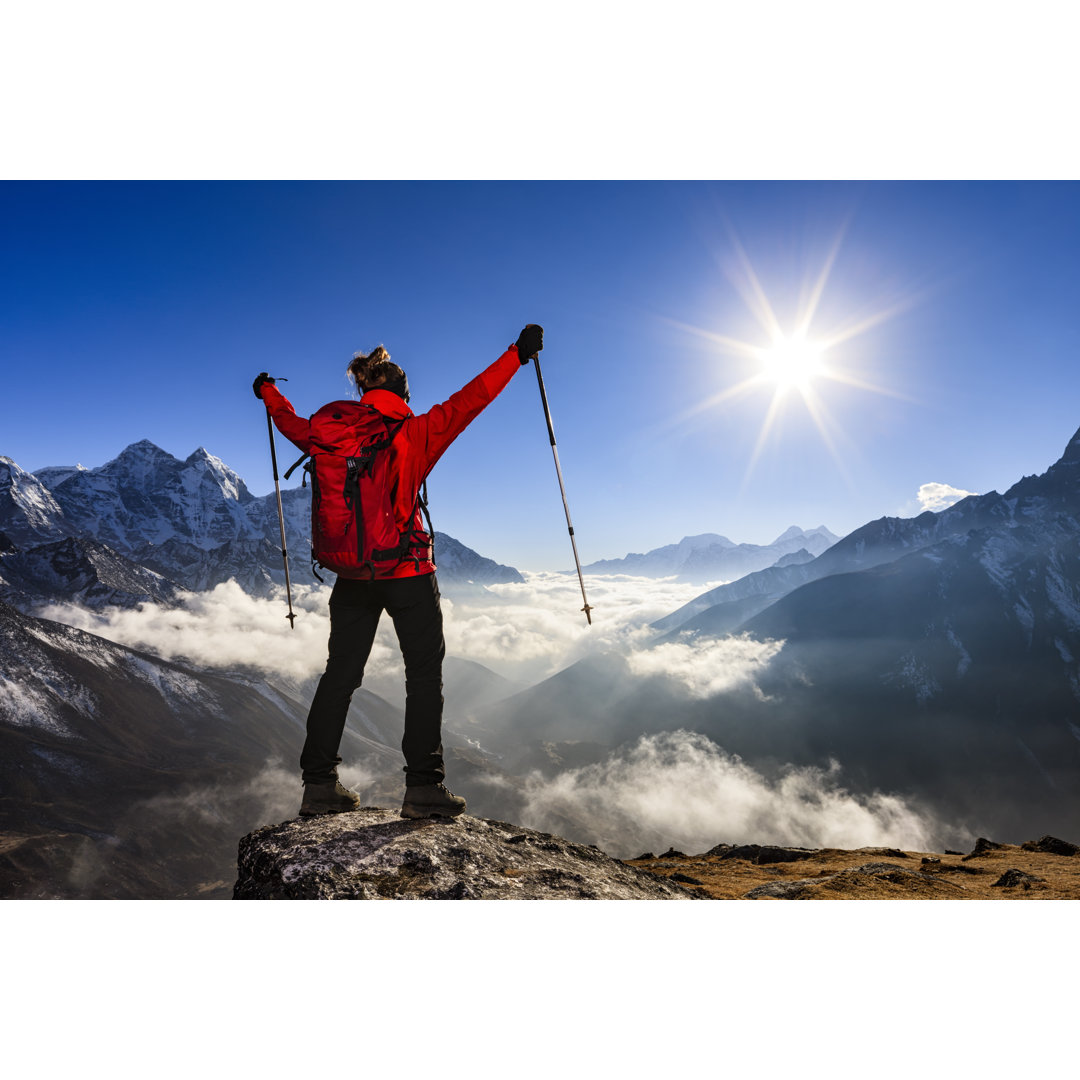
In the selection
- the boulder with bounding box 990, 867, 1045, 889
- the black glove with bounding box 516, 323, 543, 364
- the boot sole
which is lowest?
the boulder with bounding box 990, 867, 1045, 889

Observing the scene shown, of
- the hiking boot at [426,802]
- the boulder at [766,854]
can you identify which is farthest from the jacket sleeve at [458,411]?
the boulder at [766,854]

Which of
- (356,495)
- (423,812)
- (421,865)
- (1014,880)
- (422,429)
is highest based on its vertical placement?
(422,429)

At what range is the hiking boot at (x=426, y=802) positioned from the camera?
15.7 ft

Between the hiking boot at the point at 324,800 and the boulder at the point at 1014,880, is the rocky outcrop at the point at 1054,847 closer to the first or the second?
the boulder at the point at 1014,880

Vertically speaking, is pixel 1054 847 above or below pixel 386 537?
below

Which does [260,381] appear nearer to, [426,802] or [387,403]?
[387,403]

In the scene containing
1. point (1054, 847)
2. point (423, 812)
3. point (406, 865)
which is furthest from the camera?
point (1054, 847)

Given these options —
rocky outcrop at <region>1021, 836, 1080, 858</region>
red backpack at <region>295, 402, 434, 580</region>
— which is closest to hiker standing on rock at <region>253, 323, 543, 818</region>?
red backpack at <region>295, 402, 434, 580</region>

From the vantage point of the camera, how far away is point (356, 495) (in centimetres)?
454

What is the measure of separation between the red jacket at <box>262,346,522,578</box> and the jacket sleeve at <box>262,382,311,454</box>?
3 cm

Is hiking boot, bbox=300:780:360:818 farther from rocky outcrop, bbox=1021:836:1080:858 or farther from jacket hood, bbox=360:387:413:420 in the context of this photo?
rocky outcrop, bbox=1021:836:1080:858

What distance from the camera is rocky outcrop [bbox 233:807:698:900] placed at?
380 cm

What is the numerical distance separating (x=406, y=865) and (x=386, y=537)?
2.38 metres

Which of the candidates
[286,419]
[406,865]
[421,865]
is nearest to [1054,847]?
[421,865]
